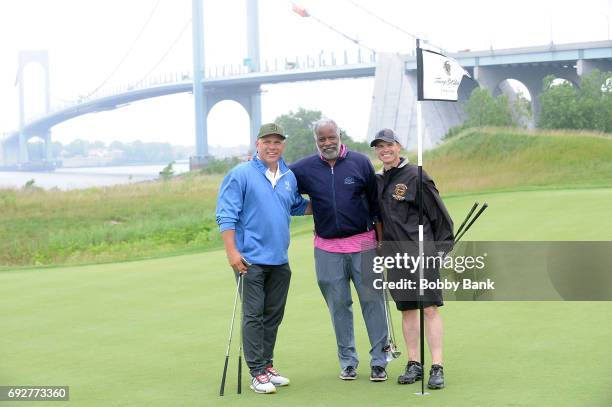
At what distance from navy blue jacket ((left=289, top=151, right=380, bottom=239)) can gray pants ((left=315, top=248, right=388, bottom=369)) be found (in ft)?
0.47

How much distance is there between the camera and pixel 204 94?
6644 centimetres

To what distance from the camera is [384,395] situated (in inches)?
187

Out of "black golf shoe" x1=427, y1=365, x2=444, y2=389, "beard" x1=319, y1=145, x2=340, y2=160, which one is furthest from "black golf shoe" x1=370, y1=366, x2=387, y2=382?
"beard" x1=319, y1=145, x2=340, y2=160

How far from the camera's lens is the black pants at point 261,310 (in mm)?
5133

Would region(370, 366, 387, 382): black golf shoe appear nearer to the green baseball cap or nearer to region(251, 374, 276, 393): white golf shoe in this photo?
region(251, 374, 276, 393): white golf shoe

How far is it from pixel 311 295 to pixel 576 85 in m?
51.6

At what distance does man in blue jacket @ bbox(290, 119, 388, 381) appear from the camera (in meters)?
5.24

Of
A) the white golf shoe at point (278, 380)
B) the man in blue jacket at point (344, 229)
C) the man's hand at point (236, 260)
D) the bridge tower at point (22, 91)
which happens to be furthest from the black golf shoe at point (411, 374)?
the bridge tower at point (22, 91)

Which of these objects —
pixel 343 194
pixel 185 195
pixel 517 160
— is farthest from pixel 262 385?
pixel 185 195

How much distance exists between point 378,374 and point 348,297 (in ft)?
1.59

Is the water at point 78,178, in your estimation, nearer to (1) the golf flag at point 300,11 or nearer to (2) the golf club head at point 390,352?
(1) the golf flag at point 300,11

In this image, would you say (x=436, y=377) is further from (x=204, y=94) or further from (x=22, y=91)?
(x=22, y=91)

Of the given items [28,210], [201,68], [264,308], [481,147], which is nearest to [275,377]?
[264,308]

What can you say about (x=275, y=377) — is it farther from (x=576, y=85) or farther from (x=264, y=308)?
(x=576, y=85)
